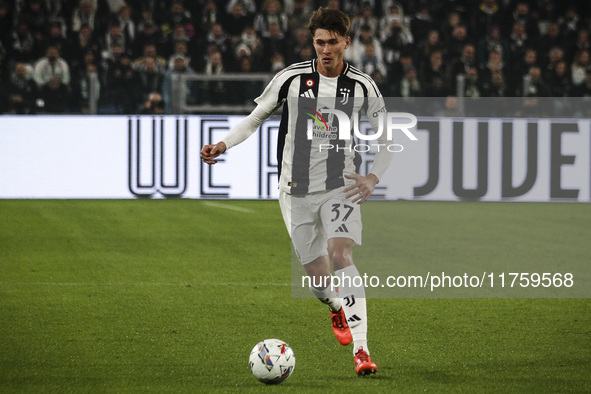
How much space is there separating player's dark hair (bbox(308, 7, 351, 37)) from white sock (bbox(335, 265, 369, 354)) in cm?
119

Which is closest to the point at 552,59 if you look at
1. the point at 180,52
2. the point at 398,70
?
the point at 398,70

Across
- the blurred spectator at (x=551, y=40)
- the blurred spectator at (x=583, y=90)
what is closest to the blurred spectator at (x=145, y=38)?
the blurred spectator at (x=551, y=40)

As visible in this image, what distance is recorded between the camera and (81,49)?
1650cm

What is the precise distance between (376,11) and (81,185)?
7018mm

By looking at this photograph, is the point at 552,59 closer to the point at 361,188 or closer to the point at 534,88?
the point at 534,88

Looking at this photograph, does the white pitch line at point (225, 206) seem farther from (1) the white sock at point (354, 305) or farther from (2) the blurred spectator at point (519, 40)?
(1) the white sock at point (354, 305)

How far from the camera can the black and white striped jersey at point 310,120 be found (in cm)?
498

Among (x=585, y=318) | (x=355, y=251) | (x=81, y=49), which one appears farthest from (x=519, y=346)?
(x=81, y=49)

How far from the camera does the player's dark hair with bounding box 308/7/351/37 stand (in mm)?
4789

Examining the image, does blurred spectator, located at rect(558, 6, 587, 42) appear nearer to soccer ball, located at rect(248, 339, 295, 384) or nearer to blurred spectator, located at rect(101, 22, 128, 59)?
blurred spectator, located at rect(101, 22, 128, 59)

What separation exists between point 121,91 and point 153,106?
26.2 inches

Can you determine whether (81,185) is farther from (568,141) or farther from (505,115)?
(568,141)

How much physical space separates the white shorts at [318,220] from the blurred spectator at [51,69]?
10214 millimetres

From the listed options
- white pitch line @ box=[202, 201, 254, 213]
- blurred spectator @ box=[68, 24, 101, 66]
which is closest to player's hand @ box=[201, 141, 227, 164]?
white pitch line @ box=[202, 201, 254, 213]
